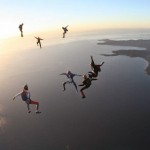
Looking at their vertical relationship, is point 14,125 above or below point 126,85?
below

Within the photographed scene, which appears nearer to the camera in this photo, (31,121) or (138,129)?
(138,129)

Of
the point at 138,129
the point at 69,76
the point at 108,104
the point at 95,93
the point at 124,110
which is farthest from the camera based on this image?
the point at 95,93

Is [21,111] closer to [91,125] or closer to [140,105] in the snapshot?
[91,125]

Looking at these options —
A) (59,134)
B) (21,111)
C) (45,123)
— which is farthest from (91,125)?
(21,111)

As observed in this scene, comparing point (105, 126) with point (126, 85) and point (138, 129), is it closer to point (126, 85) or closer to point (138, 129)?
point (138, 129)

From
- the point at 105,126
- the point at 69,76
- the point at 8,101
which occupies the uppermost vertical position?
the point at 69,76

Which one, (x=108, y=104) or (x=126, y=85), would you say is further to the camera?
(x=126, y=85)

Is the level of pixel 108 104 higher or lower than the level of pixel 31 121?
higher

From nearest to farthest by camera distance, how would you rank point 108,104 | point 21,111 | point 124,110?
point 124,110 → point 108,104 → point 21,111

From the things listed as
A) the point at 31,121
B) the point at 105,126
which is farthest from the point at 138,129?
the point at 31,121
